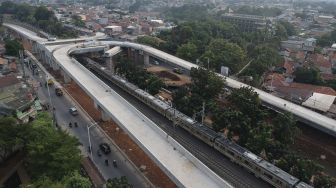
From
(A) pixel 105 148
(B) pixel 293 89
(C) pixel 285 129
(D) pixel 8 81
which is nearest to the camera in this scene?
(C) pixel 285 129

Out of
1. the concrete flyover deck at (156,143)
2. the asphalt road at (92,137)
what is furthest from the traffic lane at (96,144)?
the concrete flyover deck at (156,143)

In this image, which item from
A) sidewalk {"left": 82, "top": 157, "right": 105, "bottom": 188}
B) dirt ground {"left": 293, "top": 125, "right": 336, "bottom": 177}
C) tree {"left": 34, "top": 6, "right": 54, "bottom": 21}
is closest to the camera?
sidewalk {"left": 82, "top": 157, "right": 105, "bottom": 188}

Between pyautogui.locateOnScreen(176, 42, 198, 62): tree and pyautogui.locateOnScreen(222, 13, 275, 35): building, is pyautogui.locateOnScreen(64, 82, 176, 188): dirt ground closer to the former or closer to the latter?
pyautogui.locateOnScreen(176, 42, 198, 62): tree

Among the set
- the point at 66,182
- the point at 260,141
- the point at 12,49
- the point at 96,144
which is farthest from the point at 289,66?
the point at 12,49

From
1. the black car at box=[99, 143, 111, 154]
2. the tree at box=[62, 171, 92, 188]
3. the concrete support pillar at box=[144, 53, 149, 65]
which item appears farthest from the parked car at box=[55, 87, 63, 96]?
the tree at box=[62, 171, 92, 188]

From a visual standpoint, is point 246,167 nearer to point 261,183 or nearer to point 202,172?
point 261,183

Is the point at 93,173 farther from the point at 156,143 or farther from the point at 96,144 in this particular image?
the point at 156,143
